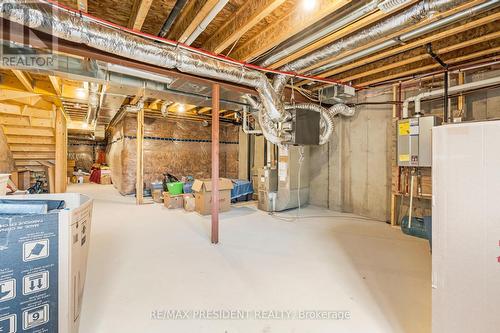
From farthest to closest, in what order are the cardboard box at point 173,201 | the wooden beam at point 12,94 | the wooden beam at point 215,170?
the cardboard box at point 173,201 < the wooden beam at point 12,94 < the wooden beam at point 215,170

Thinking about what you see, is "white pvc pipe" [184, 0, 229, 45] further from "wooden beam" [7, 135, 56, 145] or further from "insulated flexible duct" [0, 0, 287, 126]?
"wooden beam" [7, 135, 56, 145]

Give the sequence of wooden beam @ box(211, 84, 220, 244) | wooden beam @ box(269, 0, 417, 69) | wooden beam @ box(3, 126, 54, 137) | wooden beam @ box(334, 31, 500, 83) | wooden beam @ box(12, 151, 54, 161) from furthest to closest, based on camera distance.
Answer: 1. wooden beam @ box(12, 151, 54, 161)
2. wooden beam @ box(3, 126, 54, 137)
3. wooden beam @ box(211, 84, 220, 244)
4. wooden beam @ box(334, 31, 500, 83)
5. wooden beam @ box(269, 0, 417, 69)

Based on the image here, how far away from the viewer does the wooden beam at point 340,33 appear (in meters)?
2.17

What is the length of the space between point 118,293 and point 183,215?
2.53 meters

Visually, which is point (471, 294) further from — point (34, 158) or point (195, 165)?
point (34, 158)

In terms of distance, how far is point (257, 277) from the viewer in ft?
7.06

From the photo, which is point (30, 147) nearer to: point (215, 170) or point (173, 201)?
point (173, 201)

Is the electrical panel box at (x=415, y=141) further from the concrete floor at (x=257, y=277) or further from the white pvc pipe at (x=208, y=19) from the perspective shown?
the white pvc pipe at (x=208, y=19)

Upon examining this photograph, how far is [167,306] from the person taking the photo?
1734mm

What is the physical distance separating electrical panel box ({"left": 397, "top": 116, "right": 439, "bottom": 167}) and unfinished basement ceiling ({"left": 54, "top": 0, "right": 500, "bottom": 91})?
83 cm

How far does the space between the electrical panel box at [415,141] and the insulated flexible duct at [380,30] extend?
156 centimetres

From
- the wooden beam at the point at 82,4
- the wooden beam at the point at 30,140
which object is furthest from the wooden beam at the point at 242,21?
the wooden beam at the point at 30,140

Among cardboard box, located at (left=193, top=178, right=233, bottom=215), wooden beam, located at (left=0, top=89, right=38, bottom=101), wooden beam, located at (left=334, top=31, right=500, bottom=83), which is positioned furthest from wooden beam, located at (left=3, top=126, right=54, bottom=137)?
wooden beam, located at (left=334, top=31, right=500, bottom=83)

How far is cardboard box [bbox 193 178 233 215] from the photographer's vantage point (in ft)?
14.4
